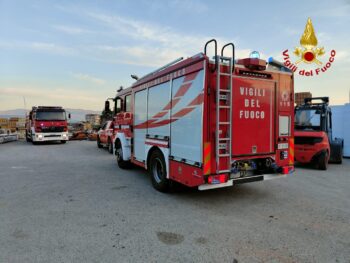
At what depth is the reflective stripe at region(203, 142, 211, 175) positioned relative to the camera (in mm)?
4613

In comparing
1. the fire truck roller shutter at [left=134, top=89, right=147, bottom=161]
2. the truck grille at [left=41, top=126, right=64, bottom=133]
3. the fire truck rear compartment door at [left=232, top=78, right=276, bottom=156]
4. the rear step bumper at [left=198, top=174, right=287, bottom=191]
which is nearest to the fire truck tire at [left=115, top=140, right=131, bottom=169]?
the fire truck roller shutter at [left=134, top=89, right=147, bottom=161]

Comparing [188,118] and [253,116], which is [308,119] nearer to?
[253,116]

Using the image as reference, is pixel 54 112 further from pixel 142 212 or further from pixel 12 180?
pixel 142 212

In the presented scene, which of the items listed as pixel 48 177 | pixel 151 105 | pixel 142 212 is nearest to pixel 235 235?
pixel 142 212

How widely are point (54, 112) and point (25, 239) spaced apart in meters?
16.7

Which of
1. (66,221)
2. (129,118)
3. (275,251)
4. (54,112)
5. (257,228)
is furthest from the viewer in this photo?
(54,112)

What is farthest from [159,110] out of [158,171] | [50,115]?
[50,115]

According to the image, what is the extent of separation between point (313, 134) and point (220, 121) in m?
5.96

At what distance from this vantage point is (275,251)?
3.30 metres

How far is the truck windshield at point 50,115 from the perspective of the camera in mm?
18173

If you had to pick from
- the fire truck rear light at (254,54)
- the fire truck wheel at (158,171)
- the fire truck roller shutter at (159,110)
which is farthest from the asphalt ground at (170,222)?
the fire truck rear light at (254,54)

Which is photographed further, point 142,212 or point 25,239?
point 142,212

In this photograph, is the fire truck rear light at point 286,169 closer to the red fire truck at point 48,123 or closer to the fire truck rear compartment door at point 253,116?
the fire truck rear compartment door at point 253,116

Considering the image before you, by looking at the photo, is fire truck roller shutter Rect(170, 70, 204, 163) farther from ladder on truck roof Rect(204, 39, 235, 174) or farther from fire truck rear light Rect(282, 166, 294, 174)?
fire truck rear light Rect(282, 166, 294, 174)
